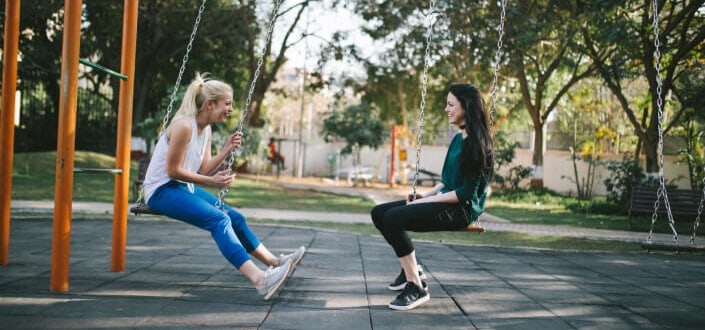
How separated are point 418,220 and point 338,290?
87 cm

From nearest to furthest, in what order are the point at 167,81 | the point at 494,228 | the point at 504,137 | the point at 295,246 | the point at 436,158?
1. the point at 295,246
2. the point at 494,228
3. the point at 504,137
4. the point at 167,81
5. the point at 436,158

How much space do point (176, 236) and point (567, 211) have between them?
10392mm

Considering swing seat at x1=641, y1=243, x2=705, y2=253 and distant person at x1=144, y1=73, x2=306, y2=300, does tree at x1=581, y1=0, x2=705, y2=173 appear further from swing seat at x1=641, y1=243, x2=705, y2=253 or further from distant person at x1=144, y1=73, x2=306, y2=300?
distant person at x1=144, y1=73, x2=306, y2=300

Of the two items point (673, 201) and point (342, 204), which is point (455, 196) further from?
point (342, 204)

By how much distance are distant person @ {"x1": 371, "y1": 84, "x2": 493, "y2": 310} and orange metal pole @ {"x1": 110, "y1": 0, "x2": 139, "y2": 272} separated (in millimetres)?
2060

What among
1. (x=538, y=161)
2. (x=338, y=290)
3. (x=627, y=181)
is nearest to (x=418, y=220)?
(x=338, y=290)

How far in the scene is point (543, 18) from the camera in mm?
13141

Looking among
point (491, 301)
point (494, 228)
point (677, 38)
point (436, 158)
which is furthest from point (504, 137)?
point (491, 301)

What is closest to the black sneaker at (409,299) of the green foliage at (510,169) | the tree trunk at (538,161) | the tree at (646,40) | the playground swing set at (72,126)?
the playground swing set at (72,126)

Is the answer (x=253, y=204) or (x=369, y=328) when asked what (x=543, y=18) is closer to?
(x=253, y=204)

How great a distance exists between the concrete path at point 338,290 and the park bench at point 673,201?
3.89m

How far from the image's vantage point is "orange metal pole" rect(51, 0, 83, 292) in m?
3.79

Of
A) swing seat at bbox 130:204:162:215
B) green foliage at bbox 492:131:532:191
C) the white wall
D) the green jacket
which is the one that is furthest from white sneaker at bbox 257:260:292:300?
the white wall

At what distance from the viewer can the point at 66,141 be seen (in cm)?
382
